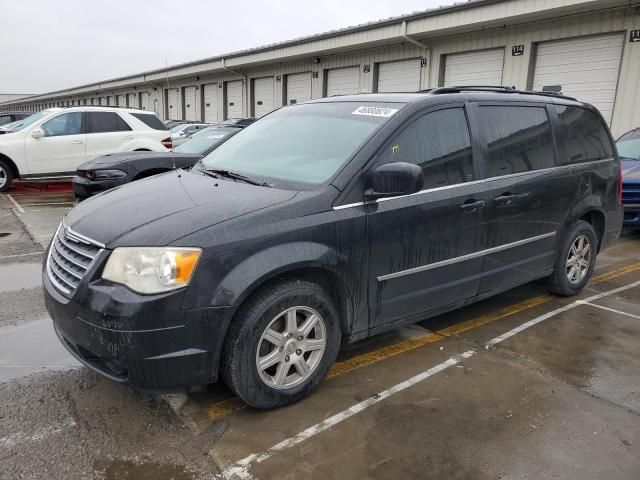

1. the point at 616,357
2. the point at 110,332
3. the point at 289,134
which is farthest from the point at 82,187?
the point at 616,357

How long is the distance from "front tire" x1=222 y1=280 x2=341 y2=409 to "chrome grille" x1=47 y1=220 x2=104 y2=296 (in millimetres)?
828

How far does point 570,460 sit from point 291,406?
1490mm

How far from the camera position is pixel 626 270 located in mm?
6078

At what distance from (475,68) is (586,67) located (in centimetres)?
308

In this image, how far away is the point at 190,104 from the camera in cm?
3020

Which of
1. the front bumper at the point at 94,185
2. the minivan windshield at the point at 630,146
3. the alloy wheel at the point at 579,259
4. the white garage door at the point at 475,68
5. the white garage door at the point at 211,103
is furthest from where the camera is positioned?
the white garage door at the point at 211,103

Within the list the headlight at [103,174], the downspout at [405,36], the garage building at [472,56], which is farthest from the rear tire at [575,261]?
the downspout at [405,36]

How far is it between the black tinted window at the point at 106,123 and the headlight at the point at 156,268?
9809 millimetres

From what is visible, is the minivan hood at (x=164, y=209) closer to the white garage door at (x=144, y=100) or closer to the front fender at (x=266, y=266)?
the front fender at (x=266, y=266)

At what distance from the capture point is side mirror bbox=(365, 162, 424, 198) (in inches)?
115

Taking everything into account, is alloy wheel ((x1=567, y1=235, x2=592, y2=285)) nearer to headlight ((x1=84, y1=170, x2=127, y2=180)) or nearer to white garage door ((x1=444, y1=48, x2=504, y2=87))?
headlight ((x1=84, y1=170, x2=127, y2=180))

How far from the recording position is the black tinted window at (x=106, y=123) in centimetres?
Answer: 1119

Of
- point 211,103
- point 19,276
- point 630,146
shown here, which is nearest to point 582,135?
point 630,146

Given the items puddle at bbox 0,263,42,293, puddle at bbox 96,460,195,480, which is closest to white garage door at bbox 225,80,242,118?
puddle at bbox 0,263,42,293
